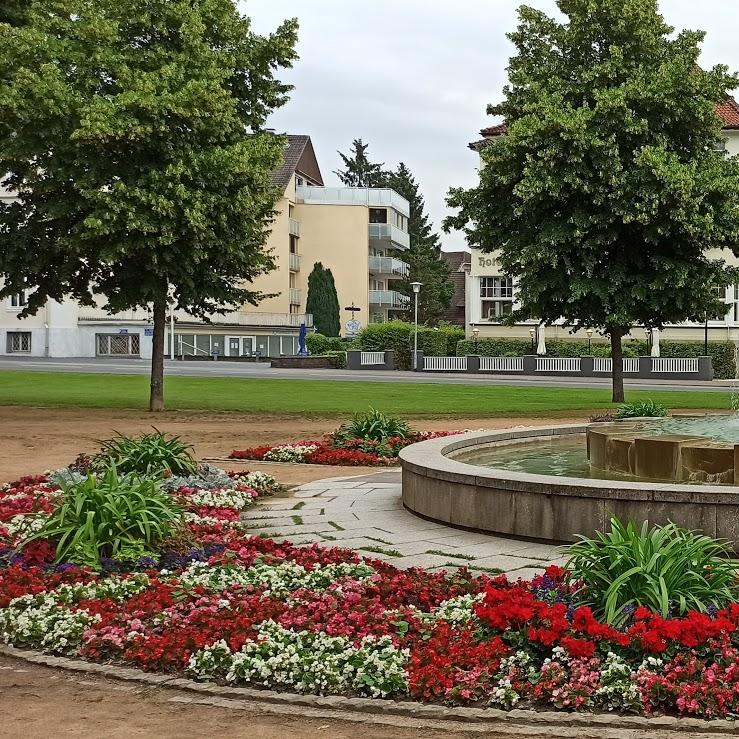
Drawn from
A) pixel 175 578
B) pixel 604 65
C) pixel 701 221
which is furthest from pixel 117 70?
pixel 175 578

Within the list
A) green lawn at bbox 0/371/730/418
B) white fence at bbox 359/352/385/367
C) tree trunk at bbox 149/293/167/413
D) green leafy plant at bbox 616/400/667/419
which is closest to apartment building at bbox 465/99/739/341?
white fence at bbox 359/352/385/367

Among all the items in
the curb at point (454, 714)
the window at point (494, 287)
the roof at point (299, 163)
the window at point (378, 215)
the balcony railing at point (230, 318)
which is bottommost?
the curb at point (454, 714)

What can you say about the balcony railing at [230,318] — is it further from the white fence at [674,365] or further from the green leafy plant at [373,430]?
the green leafy plant at [373,430]

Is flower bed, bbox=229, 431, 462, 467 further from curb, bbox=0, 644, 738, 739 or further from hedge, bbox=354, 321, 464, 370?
hedge, bbox=354, 321, 464, 370

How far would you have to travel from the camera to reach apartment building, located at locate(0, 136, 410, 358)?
77500mm

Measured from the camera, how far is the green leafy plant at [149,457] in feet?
40.0

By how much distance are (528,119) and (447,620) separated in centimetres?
2185

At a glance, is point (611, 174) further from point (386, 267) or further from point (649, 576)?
point (386, 267)

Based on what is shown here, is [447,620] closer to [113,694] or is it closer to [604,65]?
[113,694]

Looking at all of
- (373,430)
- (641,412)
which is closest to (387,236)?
(641,412)

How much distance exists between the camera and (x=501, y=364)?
5906 centimetres

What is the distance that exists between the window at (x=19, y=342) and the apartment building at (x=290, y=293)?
0.07 meters

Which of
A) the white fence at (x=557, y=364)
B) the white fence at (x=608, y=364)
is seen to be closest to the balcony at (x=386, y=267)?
the white fence at (x=557, y=364)

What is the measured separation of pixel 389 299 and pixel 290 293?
9492mm
